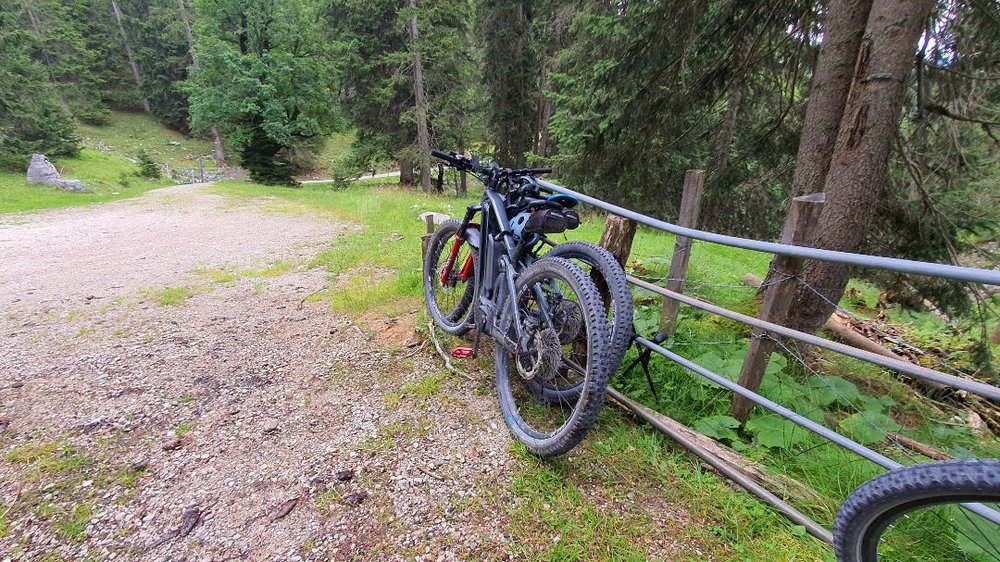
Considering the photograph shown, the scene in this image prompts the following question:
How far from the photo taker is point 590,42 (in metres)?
5.55

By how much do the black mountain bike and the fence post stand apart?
80cm

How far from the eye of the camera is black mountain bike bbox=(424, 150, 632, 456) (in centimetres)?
205


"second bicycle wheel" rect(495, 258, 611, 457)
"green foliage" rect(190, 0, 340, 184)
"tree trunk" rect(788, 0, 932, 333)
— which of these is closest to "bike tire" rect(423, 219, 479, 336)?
"second bicycle wheel" rect(495, 258, 611, 457)

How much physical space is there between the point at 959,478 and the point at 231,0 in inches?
1034

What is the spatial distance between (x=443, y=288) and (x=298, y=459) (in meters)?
1.90

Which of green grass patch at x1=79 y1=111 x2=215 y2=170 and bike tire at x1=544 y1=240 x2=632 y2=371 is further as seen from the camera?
green grass patch at x1=79 y1=111 x2=215 y2=170

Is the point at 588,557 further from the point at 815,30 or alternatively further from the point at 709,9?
the point at 815,30

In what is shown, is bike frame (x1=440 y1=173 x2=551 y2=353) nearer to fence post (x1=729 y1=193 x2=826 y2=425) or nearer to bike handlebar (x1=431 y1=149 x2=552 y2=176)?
bike handlebar (x1=431 y1=149 x2=552 y2=176)

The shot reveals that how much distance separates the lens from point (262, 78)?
64.1ft

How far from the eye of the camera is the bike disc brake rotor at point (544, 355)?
2322 mm

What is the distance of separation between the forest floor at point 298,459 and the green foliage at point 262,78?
690 inches

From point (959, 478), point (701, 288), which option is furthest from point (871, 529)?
point (701, 288)

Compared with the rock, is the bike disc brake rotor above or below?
above

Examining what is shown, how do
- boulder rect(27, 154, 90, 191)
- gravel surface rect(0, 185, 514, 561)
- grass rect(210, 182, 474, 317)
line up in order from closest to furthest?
gravel surface rect(0, 185, 514, 561), grass rect(210, 182, 474, 317), boulder rect(27, 154, 90, 191)
